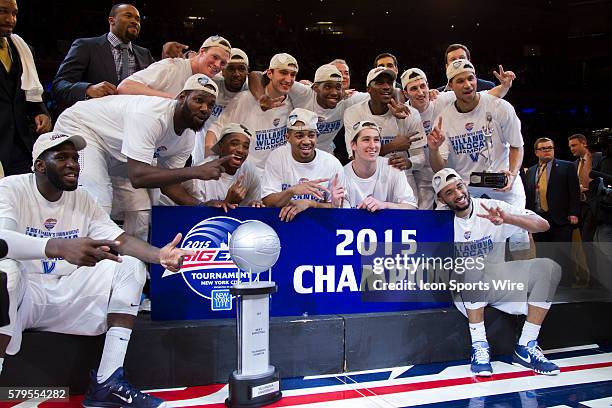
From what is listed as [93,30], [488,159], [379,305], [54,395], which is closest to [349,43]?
[93,30]

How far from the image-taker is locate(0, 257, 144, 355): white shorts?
2961 mm

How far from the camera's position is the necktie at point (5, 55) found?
379 cm

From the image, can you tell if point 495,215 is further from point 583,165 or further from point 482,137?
point 583,165

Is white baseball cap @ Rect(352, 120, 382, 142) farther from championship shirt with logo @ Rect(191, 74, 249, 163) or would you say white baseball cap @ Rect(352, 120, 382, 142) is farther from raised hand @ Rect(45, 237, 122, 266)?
raised hand @ Rect(45, 237, 122, 266)

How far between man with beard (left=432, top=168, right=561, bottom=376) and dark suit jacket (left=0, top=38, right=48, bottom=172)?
2938 millimetres

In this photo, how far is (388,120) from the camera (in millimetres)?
4723

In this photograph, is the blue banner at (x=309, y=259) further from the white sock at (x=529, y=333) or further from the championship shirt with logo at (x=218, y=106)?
the championship shirt with logo at (x=218, y=106)

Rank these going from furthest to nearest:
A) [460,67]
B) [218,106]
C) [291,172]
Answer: [218,106], [460,67], [291,172]

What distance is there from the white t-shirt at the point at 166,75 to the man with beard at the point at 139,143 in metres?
0.40

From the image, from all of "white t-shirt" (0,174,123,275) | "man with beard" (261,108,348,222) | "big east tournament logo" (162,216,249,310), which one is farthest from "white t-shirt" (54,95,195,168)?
"man with beard" (261,108,348,222)

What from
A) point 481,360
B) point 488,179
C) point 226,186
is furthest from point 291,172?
point 481,360

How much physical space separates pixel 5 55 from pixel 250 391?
2.85 meters

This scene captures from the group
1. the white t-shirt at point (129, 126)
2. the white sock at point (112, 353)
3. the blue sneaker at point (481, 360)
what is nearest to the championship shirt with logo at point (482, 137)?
the blue sneaker at point (481, 360)

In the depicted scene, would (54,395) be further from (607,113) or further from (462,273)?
(607,113)
